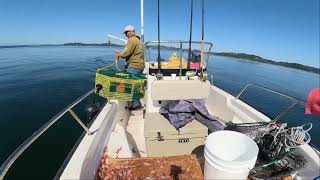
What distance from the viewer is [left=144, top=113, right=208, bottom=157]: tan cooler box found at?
3.23 metres

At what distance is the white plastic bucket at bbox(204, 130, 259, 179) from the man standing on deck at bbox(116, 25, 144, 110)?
354cm

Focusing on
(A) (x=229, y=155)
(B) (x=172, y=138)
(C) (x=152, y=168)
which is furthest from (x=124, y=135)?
(A) (x=229, y=155)

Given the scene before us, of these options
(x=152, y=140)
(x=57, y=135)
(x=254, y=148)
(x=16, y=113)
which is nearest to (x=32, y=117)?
(x=16, y=113)

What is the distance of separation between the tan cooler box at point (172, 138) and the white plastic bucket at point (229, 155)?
2.29 feet

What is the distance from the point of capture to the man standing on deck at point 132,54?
5.47 metres

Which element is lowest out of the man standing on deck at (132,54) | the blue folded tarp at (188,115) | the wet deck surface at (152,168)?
the wet deck surface at (152,168)

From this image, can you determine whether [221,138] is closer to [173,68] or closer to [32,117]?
[173,68]

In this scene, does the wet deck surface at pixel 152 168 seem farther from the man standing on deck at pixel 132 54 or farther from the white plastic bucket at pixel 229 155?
the man standing on deck at pixel 132 54

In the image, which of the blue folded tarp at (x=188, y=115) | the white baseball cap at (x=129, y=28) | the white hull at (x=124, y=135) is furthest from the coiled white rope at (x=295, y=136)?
the white baseball cap at (x=129, y=28)

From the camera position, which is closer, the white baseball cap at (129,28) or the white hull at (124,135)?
the white hull at (124,135)

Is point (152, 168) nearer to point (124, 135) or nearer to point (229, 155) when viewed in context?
point (229, 155)

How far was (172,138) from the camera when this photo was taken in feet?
10.7

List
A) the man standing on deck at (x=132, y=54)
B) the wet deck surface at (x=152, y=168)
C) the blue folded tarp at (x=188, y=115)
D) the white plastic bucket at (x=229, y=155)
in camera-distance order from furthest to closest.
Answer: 1. the man standing on deck at (x=132, y=54)
2. the blue folded tarp at (x=188, y=115)
3. the wet deck surface at (x=152, y=168)
4. the white plastic bucket at (x=229, y=155)

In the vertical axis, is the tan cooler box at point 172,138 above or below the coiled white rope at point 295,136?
below
